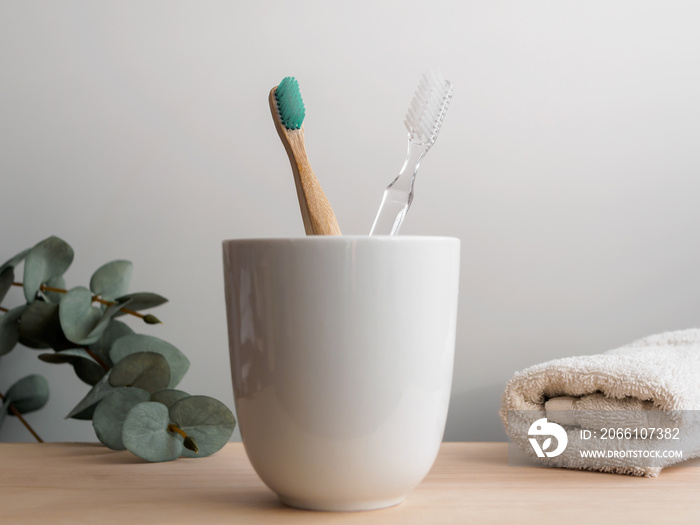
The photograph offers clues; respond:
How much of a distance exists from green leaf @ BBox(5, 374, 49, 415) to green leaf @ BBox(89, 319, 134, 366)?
0.44ft

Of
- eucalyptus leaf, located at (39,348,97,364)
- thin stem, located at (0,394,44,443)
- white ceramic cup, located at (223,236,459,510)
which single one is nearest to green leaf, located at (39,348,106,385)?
eucalyptus leaf, located at (39,348,97,364)

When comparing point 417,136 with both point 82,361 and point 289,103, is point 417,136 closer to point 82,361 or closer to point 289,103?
point 289,103

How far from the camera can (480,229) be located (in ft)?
2.38

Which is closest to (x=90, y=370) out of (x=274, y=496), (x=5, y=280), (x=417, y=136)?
(x=5, y=280)

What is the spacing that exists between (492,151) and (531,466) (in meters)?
0.37

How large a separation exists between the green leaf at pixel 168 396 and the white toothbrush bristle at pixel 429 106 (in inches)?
10.9

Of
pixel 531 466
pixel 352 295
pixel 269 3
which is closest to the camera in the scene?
pixel 352 295

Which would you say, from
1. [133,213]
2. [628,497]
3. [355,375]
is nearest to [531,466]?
[628,497]

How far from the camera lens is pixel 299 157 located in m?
0.42

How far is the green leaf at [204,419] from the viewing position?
19.3 inches

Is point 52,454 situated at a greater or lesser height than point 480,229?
lesser

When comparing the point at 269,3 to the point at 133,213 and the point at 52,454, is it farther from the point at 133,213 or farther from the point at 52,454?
the point at 52,454

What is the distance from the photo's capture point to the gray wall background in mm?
719

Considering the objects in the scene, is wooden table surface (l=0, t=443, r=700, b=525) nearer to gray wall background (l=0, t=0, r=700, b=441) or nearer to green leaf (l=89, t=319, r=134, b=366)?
green leaf (l=89, t=319, r=134, b=366)
